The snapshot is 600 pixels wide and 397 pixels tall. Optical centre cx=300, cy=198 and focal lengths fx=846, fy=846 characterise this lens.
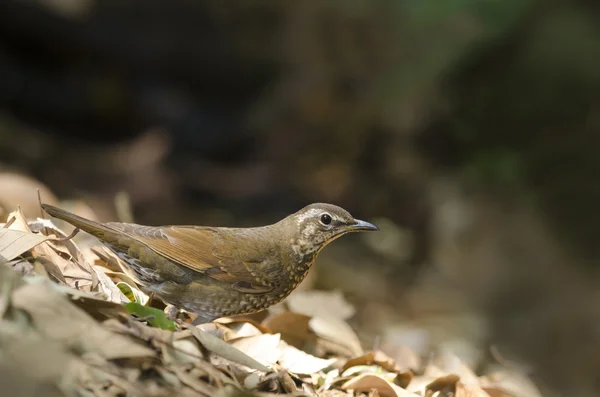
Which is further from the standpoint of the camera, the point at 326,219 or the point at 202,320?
the point at 326,219

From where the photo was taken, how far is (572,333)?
8945mm

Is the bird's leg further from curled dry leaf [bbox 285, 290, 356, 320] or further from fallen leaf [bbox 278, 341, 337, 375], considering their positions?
curled dry leaf [bbox 285, 290, 356, 320]

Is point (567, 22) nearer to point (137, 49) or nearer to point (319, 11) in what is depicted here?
point (319, 11)

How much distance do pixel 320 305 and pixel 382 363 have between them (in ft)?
4.12

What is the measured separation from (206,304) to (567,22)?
7.21 m

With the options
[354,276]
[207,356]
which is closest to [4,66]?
[354,276]

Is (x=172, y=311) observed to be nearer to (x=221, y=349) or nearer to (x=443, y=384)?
(x=221, y=349)

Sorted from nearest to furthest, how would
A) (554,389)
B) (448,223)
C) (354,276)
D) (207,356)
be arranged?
(207,356) → (554,389) → (354,276) → (448,223)

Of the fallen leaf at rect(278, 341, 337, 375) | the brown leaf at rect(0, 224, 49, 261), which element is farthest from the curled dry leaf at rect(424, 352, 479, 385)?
the brown leaf at rect(0, 224, 49, 261)

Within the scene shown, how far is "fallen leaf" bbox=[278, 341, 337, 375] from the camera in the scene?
4395 millimetres

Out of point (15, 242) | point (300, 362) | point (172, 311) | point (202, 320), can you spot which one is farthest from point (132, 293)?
point (300, 362)

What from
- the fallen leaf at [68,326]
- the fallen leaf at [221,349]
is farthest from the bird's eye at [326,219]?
the fallen leaf at [68,326]

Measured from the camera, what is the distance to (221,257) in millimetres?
4664

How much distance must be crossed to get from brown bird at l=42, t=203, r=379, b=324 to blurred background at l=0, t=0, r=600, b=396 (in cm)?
265
